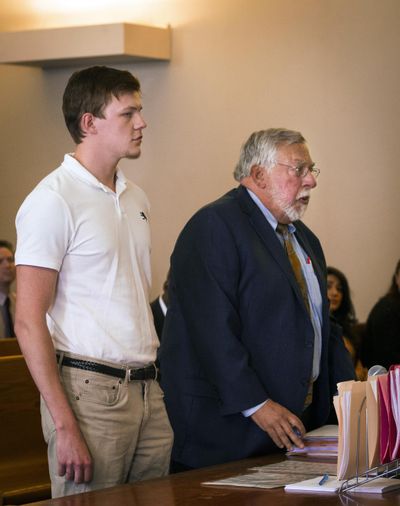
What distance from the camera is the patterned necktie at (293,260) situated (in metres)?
3.18

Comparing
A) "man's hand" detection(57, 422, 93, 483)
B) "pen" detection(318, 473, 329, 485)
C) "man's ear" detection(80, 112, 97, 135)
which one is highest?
"man's ear" detection(80, 112, 97, 135)

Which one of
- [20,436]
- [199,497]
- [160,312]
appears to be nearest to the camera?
[199,497]

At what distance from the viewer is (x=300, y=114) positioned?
727 cm

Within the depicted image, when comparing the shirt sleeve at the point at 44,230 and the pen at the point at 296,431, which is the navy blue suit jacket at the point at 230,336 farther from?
the shirt sleeve at the point at 44,230

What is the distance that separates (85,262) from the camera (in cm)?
253

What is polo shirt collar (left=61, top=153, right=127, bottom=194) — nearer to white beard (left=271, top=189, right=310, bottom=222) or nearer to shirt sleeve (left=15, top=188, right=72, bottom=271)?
shirt sleeve (left=15, top=188, right=72, bottom=271)

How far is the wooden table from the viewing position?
84.5 inches

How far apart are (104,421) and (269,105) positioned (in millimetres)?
5110

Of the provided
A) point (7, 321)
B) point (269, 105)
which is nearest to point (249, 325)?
point (7, 321)

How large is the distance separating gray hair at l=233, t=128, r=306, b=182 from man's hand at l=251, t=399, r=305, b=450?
74 cm

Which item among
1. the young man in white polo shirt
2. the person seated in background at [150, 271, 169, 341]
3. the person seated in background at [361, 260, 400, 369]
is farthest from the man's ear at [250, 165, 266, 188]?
the person seated in background at [361, 260, 400, 369]

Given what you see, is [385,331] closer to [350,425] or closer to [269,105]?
[269,105]

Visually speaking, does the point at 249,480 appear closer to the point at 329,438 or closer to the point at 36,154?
the point at 329,438

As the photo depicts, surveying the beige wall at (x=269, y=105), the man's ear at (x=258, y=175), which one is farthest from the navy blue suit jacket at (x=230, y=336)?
the beige wall at (x=269, y=105)
